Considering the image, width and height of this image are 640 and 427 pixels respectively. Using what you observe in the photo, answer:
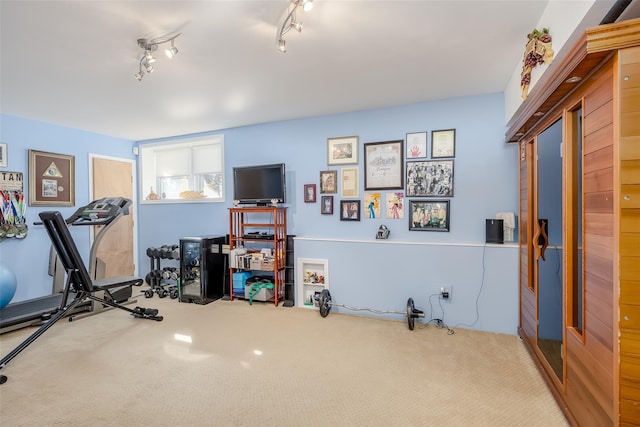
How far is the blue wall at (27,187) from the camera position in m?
3.78

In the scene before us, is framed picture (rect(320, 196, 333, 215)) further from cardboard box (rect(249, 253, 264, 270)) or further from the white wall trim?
cardboard box (rect(249, 253, 264, 270))

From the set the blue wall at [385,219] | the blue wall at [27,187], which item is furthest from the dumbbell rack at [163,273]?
the blue wall at [27,187]

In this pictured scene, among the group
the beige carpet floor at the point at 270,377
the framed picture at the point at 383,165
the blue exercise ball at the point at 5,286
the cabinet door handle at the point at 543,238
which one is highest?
the framed picture at the point at 383,165

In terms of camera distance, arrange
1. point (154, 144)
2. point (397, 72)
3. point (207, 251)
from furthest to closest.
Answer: point (154, 144), point (207, 251), point (397, 72)

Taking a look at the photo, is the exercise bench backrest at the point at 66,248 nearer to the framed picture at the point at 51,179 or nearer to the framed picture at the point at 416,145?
the framed picture at the point at 51,179

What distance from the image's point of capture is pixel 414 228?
11.5 ft

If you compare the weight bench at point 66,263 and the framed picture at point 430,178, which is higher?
the framed picture at point 430,178

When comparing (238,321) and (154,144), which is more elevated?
(154,144)

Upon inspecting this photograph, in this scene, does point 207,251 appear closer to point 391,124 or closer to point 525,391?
point 391,124

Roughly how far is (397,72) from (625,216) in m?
2.11

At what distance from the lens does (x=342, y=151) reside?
3863mm

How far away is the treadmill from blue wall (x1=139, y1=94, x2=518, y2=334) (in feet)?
7.19

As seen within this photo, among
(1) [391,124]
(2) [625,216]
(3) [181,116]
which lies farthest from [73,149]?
(2) [625,216]

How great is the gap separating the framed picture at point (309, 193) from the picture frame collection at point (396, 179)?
14mm
